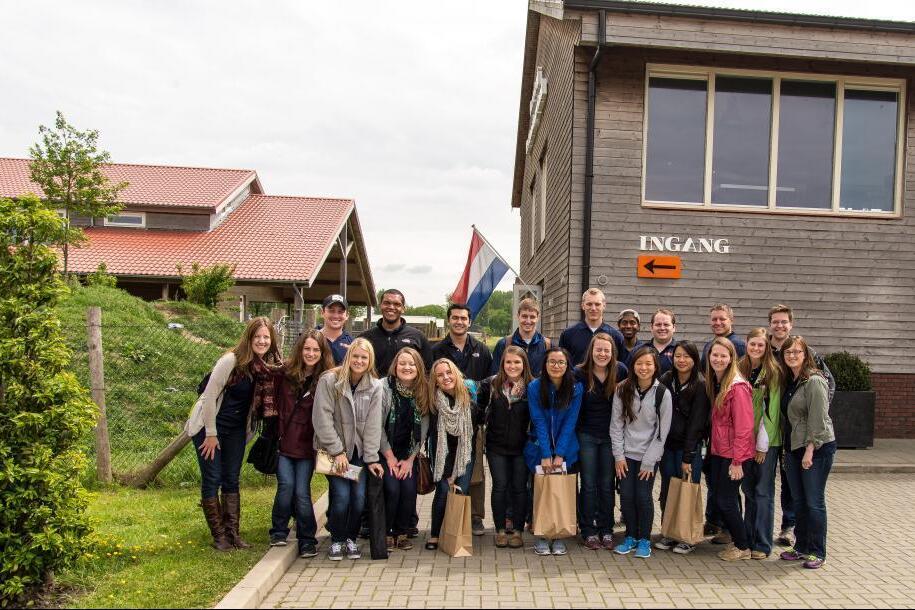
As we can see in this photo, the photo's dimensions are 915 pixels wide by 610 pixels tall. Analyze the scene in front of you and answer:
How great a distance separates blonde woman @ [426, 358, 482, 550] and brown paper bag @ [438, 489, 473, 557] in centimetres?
17

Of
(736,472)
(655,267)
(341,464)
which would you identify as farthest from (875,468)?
(341,464)

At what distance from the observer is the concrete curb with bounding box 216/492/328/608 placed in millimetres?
4348

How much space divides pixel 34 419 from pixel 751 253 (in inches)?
380

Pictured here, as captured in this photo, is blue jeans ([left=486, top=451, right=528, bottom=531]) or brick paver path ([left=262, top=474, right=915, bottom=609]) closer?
brick paver path ([left=262, top=474, right=915, bottom=609])

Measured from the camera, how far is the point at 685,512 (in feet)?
17.9

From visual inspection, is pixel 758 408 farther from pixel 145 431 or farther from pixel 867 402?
pixel 145 431

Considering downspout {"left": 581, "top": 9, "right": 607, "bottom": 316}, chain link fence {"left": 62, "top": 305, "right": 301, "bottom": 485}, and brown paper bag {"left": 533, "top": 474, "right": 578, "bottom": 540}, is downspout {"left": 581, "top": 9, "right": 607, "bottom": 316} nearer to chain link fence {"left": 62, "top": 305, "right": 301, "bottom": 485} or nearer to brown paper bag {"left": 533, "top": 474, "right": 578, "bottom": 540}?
chain link fence {"left": 62, "top": 305, "right": 301, "bottom": 485}

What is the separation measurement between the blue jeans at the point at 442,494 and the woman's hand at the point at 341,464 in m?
0.83

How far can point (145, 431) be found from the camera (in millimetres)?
9742

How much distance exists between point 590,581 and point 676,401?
5.26ft

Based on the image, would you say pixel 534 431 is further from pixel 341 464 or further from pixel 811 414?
pixel 811 414

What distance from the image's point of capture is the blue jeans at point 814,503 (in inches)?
210

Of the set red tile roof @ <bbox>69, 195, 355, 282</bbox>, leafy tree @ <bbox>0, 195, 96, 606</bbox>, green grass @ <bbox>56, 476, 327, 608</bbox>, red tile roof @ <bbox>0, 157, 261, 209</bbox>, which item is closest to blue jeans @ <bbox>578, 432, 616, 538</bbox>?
green grass @ <bbox>56, 476, 327, 608</bbox>

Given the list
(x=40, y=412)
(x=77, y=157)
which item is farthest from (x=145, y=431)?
(x=77, y=157)
